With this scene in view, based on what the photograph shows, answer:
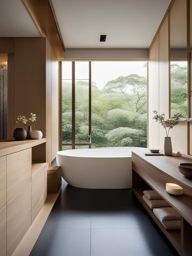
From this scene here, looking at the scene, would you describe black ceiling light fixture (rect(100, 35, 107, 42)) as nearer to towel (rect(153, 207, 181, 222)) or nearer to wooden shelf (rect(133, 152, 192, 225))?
wooden shelf (rect(133, 152, 192, 225))

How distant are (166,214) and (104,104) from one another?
4.14 meters

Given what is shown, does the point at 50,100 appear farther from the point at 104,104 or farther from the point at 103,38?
the point at 104,104

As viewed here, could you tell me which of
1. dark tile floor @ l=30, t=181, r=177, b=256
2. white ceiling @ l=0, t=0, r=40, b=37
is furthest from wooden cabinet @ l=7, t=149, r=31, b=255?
white ceiling @ l=0, t=0, r=40, b=37

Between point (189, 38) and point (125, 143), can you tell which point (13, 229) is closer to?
point (189, 38)

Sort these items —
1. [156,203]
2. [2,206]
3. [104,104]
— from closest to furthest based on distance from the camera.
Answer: [2,206], [156,203], [104,104]

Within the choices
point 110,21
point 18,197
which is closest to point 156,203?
point 18,197

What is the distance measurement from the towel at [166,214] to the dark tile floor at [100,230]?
18cm

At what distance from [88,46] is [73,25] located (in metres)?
0.98

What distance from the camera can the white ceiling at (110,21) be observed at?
11.4ft

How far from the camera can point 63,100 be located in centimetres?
559

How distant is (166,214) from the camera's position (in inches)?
85.8

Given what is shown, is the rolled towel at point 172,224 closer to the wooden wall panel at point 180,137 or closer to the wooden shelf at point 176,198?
the wooden shelf at point 176,198

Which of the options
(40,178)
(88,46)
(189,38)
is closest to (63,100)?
(88,46)

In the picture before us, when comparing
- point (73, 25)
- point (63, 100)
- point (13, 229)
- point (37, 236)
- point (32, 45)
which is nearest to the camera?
point (13, 229)
